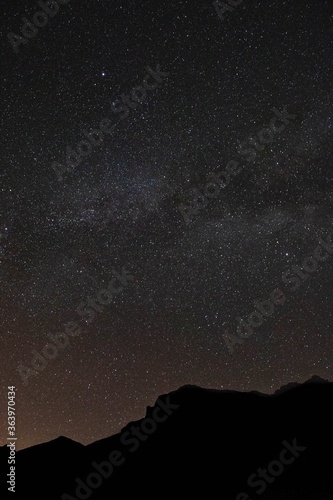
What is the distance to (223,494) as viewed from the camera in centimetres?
3497

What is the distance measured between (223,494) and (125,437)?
15.6 meters

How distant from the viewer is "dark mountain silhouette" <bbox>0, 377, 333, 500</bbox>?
34375 mm

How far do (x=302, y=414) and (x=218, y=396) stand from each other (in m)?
11.6

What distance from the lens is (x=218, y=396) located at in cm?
4809

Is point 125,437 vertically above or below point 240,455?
above

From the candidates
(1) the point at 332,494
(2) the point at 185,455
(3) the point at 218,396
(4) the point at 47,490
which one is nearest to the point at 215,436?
(2) the point at 185,455

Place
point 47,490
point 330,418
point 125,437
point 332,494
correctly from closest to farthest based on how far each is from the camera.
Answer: point 332,494 < point 330,418 < point 47,490 < point 125,437

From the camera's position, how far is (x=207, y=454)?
1567 inches

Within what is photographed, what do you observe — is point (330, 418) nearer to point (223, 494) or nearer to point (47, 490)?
point (223, 494)

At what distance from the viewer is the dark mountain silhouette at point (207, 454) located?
34.4 m

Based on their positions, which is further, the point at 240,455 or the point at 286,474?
the point at 240,455

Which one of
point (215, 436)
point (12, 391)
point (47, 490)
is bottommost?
point (215, 436)

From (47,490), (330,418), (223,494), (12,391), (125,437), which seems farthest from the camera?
(125,437)

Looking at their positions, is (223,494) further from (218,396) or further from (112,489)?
(218,396)
